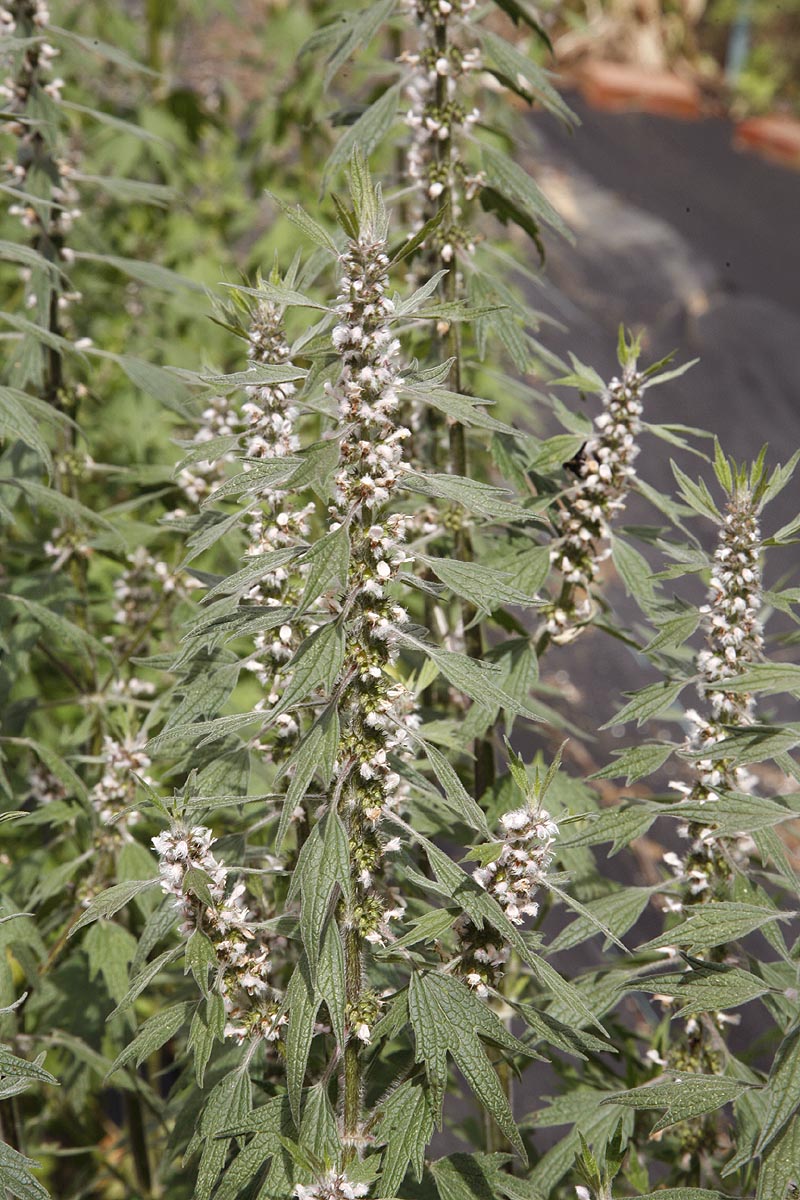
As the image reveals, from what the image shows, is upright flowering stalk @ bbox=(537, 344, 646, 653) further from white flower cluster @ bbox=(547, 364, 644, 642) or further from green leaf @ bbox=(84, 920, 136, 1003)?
green leaf @ bbox=(84, 920, 136, 1003)

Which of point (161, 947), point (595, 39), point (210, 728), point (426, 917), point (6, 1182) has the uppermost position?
point (595, 39)

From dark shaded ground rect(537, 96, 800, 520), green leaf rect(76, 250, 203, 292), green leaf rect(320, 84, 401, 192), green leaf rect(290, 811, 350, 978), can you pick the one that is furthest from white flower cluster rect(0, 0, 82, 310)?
dark shaded ground rect(537, 96, 800, 520)

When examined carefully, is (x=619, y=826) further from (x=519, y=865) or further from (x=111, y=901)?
(x=111, y=901)

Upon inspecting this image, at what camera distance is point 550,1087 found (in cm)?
302

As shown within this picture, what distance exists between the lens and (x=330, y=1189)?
1.25 m

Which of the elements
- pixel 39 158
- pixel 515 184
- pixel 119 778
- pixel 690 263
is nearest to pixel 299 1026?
pixel 119 778

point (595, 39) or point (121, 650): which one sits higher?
point (595, 39)

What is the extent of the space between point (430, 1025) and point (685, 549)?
0.77 m

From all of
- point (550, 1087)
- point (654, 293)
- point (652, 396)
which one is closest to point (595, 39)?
point (654, 293)

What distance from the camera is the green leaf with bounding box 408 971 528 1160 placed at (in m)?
1.26

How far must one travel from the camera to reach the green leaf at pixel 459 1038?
126 cm

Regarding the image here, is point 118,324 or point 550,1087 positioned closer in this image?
point 550,1087

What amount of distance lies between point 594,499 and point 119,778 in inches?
35.4

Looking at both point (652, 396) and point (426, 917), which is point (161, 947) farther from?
point (652, 396)
